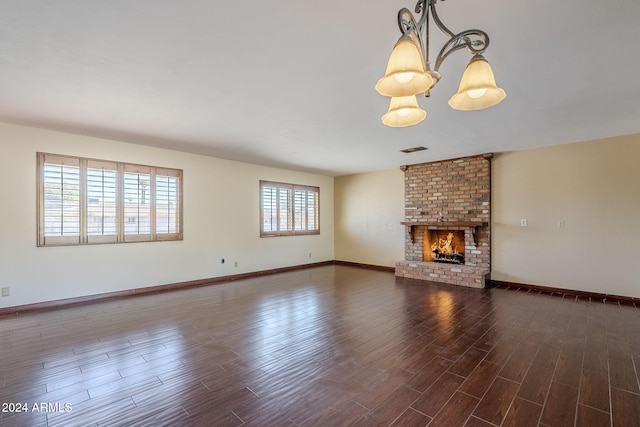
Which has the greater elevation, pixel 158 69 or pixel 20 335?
pixel 158 69

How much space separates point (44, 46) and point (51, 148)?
8.99ft

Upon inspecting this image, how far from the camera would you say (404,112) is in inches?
81.9

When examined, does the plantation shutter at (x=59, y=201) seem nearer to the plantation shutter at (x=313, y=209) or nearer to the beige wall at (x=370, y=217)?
the plantation shutter at (x=313, y=209)

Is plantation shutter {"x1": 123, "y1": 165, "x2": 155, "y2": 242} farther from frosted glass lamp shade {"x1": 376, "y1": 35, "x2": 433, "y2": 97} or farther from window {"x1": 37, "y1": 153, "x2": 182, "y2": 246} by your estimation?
frosted glass lamp shade {"x1": 376, "y1": 35, "x2": 433, "y2": 97}

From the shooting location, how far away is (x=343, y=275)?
6.56 metres

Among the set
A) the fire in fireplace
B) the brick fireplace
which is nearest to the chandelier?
the brick fireplace

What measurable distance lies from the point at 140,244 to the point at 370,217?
522cm

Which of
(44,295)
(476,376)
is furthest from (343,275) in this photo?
(44,295)

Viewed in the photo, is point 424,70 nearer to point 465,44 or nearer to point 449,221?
point 465,44

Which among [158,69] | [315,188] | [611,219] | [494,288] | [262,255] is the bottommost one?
[494,288]

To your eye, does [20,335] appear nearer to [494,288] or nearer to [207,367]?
[207,367]

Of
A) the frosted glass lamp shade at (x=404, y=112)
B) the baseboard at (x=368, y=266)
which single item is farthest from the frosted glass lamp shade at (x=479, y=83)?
the baseboard at (x=368, y=266)

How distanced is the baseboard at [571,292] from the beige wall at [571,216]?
7cm

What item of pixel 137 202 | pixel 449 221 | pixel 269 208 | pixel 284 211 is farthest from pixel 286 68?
pixel 284 211
